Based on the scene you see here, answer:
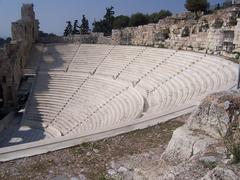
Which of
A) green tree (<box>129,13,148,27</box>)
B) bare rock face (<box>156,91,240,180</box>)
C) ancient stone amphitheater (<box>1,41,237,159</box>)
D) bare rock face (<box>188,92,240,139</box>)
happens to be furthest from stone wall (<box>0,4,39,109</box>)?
bare rock face (<box>188,92,240,139</box>)

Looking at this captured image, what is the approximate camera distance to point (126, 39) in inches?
1245

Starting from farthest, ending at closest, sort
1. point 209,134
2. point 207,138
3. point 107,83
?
point 107,83
point 209,134
point 207,138

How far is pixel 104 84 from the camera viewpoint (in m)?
21.8

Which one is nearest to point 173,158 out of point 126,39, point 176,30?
point 176,30

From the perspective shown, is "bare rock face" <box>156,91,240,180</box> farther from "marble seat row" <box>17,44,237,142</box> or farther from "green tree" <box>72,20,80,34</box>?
"green tree" <box>72,20,80,34</box>

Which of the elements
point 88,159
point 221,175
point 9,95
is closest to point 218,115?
point 221,175

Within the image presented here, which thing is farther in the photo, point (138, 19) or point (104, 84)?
point (138, 19)

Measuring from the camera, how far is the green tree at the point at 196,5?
30641 mm

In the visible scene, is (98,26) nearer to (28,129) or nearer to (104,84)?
(104,84)

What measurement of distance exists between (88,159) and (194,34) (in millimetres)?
19505

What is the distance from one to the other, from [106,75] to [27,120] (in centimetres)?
630

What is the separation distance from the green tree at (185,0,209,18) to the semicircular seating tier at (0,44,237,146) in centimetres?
915

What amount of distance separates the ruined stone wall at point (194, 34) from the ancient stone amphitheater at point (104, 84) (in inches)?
80.3

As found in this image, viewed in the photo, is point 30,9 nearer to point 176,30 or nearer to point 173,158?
point 176,30
